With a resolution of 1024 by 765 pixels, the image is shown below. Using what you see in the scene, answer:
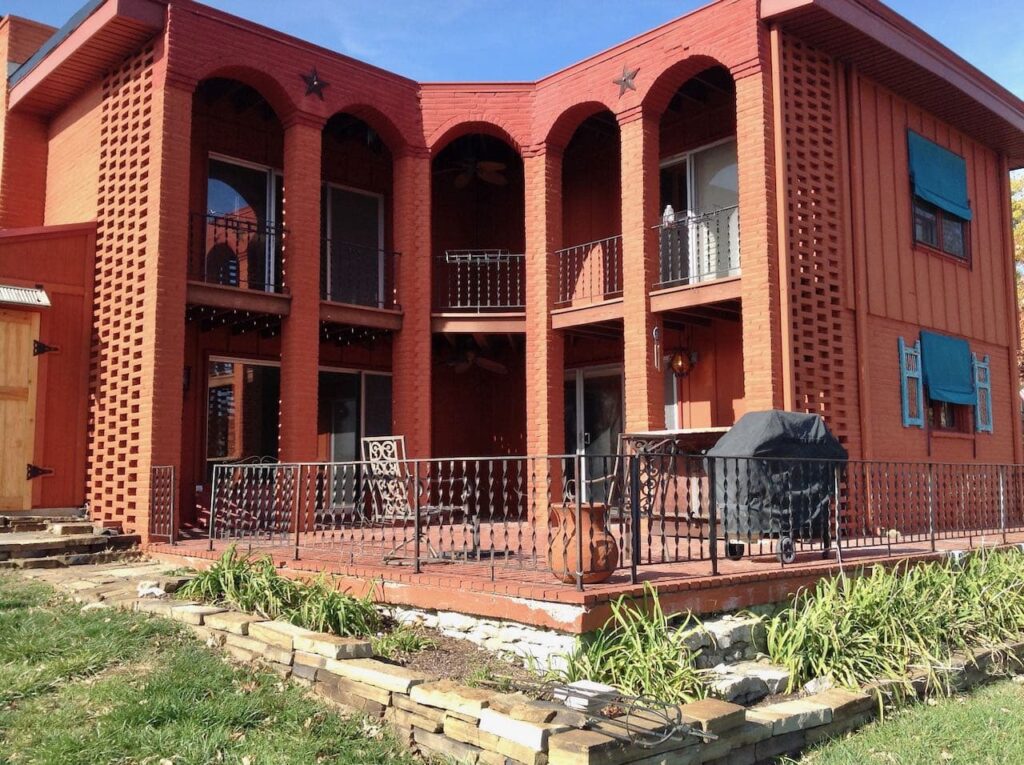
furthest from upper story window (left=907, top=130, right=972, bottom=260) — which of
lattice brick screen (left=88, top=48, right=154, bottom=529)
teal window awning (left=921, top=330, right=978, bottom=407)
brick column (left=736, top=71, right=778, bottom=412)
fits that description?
lattice brick screen (left=88, top=48, right=154, bottom=529)

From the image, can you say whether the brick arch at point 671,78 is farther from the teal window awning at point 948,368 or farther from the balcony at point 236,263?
the balcony at point 236,263

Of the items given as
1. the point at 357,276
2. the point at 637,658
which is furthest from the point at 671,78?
the point at 637,658

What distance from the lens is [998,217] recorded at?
532 inches

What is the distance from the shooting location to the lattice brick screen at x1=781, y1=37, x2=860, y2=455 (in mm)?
9547

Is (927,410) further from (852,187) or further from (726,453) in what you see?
(726,453)

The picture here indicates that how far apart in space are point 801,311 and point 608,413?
12.3 feet

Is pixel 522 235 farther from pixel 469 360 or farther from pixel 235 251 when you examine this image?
pixel 235 251

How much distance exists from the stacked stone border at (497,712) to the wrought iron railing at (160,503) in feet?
12.3

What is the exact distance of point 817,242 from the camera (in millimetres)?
9922

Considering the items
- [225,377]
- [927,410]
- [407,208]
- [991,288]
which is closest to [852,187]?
[927,410]

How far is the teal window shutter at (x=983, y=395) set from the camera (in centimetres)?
1241

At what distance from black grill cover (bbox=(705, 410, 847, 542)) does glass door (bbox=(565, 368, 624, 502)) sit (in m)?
5.23

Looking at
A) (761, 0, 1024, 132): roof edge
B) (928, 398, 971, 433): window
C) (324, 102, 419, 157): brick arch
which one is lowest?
(928, 398, 971, 433): window

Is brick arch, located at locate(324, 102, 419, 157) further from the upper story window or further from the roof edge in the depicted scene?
the upper story window
